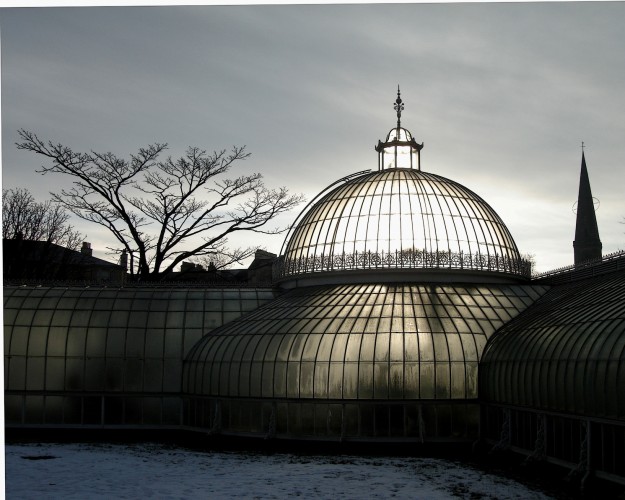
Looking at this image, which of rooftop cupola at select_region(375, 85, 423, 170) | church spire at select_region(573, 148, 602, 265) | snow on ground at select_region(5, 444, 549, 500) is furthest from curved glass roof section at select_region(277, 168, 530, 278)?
church spire at select_region(573, 148, 602, 265)

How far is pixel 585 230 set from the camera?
305ft

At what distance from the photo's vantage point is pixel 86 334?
136 feet

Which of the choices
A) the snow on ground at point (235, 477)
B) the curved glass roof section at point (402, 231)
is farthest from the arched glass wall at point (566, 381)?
the curved glass roof section at point (402, 231)

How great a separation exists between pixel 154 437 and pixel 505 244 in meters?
17.6

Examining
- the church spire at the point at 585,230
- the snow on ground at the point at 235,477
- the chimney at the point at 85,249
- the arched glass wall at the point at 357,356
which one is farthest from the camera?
the church spire at the point at 585,230

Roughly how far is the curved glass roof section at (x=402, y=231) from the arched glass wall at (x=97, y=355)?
17.0 ft

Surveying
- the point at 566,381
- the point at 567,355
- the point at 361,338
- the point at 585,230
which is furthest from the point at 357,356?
the point at 585,230

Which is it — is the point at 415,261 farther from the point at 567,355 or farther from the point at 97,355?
the point at 97,355

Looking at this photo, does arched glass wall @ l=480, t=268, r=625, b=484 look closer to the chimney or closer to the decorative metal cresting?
the decorative metal cresting

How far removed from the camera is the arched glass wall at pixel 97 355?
4031cm

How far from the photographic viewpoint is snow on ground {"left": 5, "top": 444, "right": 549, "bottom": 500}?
25609 millimetres

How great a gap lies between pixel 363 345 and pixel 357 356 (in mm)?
517

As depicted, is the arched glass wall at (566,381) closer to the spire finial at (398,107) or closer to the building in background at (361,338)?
the building in background at (361,338)

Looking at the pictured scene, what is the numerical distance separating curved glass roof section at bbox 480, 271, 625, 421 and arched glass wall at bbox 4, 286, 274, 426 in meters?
14.4
